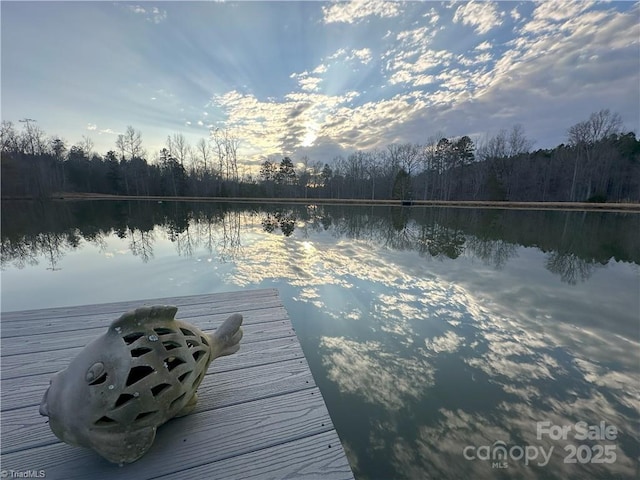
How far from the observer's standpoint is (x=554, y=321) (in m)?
3.37

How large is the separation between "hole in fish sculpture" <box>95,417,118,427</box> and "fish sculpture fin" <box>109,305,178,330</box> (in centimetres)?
27

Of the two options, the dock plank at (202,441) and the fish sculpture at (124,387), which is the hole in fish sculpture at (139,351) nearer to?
the fish sculpture at (124,387)

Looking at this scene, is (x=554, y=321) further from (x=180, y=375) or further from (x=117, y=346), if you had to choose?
(x=117, y=346)

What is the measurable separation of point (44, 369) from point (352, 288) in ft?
11.2

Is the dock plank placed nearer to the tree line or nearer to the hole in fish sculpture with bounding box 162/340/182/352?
the hole in fish sculpture with bounding box 162/340/182/352

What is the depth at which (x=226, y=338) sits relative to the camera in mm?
1346

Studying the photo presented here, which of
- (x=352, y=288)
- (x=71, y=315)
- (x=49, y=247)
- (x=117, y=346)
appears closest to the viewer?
(x=117, y=346)

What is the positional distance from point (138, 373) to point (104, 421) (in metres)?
0.15

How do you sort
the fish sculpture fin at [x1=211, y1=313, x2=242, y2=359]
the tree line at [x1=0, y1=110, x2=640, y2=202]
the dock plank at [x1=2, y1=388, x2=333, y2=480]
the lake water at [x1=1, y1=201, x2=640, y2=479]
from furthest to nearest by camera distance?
1. the tree line at [x1=0, y1=110, x2=640, y2=202]
2. the lake water at [x1=1, y1=201, x2=640, y2=479]
3. the fish sculpture fin at [x1=211, y1=313, x2=242, y2=359]
4. the dock plank at [x1=2, y1=388, x2=333, y2=480]

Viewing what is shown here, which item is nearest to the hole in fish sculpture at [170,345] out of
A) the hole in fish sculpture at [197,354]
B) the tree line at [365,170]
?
the hole in fish sculpture at [197,354]

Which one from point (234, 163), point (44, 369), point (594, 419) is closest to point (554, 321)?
point (594, 419)

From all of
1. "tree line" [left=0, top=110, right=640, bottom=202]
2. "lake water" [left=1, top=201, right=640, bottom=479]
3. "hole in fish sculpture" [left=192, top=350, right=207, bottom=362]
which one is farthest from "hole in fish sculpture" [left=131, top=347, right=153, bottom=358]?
"tree line" [left=0, top=110, right=640, bottom=202]

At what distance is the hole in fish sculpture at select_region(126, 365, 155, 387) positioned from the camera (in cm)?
88

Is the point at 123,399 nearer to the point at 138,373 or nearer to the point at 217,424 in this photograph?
the point at 138,373
